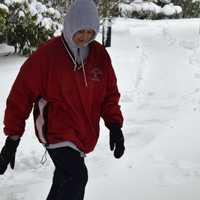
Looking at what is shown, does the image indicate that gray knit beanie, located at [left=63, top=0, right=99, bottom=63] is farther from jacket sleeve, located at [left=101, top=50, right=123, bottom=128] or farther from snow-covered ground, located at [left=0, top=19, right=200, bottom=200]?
snow-covered ground, located at [left=0, top=19, right=200, bottom=200]

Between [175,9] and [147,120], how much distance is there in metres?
14.1

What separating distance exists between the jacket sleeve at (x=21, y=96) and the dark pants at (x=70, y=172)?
0.92 ft

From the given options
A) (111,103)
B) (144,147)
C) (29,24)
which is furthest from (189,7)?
(111,103)

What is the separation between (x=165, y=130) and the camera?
271 inches

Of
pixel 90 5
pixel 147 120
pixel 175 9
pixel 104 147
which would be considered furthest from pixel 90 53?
pixel 175 9

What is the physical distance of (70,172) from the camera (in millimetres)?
3525

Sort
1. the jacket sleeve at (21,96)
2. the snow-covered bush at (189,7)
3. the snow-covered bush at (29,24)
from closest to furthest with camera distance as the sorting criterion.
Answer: the jacket sleeve at (21,96) < the snow-covered bush at (29,24) < the snow-covered bush at (189,7)

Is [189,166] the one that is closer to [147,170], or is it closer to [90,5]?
[147,170]

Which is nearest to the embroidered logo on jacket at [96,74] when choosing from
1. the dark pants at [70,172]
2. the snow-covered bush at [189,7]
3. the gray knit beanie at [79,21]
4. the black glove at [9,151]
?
the gray knit beanie at [79,21]

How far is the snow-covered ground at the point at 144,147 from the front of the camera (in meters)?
4.97

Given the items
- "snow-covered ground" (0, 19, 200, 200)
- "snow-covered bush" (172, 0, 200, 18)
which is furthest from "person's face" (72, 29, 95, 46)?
"snow-covered bush" (172, 0, 200, 18)

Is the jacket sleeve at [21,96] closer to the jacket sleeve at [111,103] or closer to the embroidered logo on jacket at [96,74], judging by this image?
the embroidered logo on jacket at [96,74]

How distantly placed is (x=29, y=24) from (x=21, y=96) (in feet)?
23.7

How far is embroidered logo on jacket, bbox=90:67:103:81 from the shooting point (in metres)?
3.61
